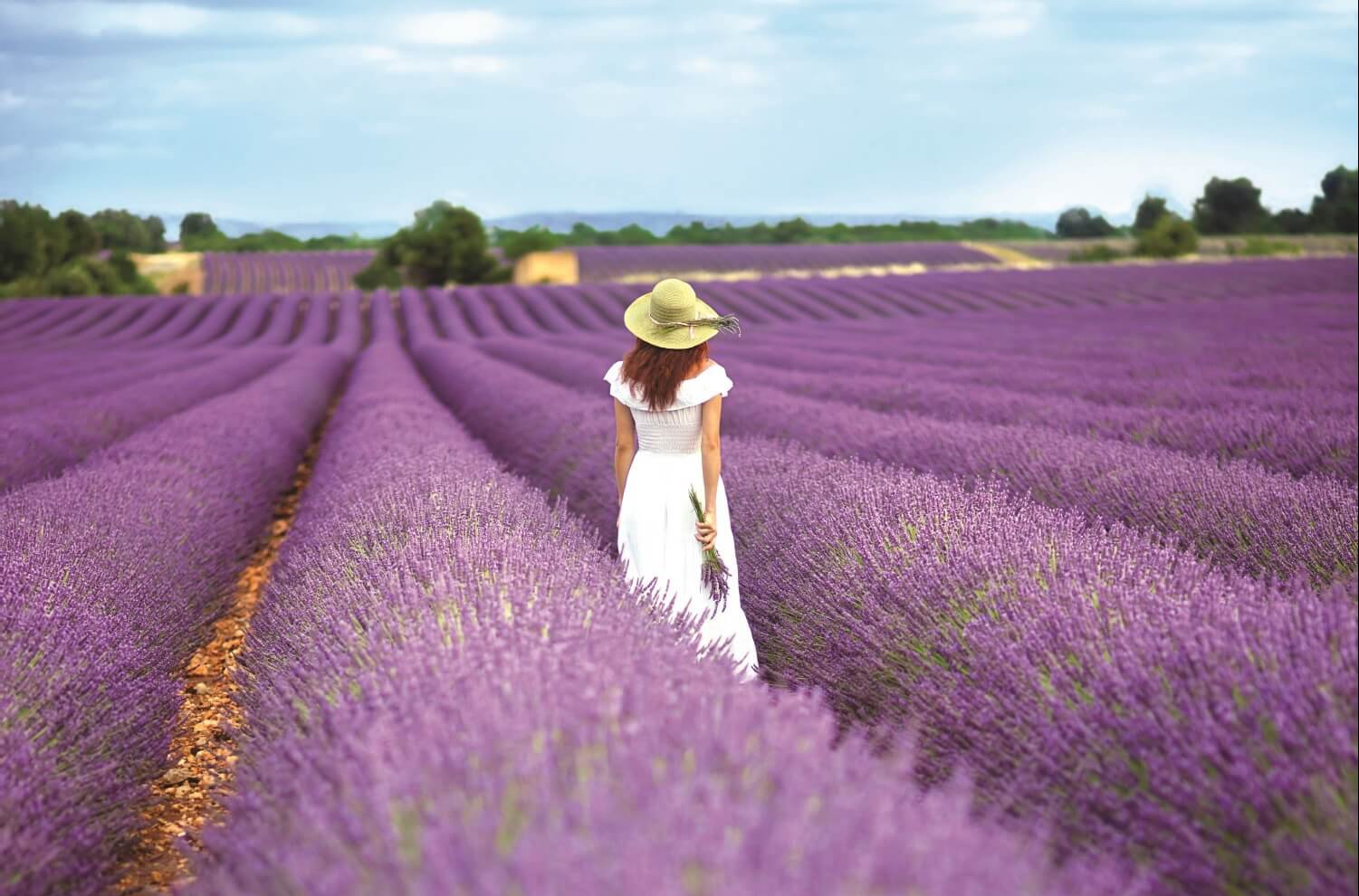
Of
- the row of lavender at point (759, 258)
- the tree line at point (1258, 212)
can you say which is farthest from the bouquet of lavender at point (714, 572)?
the tree line at point (1258, 212)

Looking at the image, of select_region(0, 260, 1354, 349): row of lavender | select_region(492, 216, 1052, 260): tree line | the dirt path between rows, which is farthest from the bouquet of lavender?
select_region(492, 216, 1052, 260): tree line

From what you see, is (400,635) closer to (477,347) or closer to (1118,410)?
(1118,410)

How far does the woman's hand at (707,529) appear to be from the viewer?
119 inches

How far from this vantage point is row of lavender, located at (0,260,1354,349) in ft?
69.4

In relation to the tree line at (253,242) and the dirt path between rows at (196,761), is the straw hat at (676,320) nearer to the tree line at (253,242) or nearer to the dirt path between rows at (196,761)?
the dirt path between rows at (196,761)

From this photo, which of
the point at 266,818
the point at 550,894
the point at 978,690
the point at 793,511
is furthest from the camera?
the point at 793,511

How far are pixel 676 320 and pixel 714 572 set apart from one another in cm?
76

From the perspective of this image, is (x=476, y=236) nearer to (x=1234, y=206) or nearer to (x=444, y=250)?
(x=444, y=250)

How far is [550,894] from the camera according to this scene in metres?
0.86

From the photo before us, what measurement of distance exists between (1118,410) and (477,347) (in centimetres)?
1269

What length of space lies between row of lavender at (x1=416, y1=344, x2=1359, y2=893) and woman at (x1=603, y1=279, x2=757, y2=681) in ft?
0.70

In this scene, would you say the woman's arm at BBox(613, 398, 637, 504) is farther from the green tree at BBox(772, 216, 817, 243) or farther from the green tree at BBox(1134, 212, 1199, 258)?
the green tree at BBox(772, 216, 817, 243)

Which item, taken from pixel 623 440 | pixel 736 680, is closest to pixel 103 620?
pixel 623 440

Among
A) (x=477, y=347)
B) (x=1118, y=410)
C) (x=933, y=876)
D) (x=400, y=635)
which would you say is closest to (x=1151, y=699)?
(x=933, y=876)
